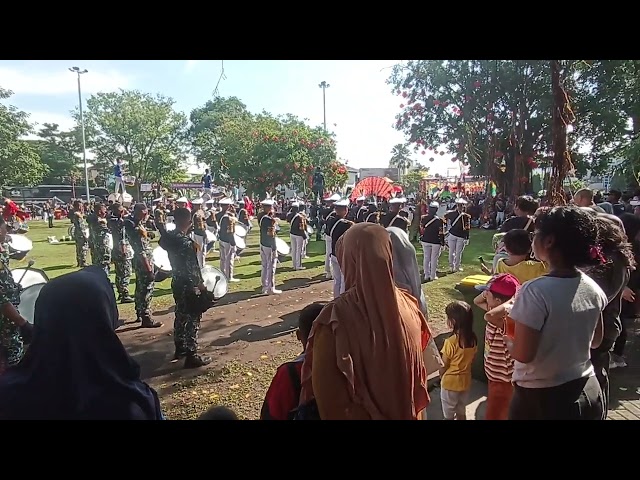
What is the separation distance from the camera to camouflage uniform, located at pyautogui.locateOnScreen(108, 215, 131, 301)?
8.77 metres

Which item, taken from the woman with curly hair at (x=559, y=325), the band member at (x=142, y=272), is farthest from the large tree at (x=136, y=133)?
the woman with curly hair at (x=559, y=325)

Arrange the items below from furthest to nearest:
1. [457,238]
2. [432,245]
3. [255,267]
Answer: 1. [255,267]
2. [457,238]
3. [432,245]

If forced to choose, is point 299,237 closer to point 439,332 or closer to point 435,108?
point 439,332

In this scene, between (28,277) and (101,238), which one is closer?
Result: (28,277)

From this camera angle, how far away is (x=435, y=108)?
1033 inches

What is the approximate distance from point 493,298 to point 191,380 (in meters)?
3.79

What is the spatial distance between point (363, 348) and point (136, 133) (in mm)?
36920

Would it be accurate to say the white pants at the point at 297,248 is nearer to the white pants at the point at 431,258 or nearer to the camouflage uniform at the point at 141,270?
the white pants at the point at 431,258

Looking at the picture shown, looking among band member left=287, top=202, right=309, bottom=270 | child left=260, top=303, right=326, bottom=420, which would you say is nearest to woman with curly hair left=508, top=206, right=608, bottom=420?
child left=260, top=303, right=326, bottom=420

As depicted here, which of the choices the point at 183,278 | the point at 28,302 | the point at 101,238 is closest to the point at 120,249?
the point at 101,238

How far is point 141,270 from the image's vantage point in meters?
7.75

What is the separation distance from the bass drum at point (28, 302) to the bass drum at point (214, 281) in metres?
2.05

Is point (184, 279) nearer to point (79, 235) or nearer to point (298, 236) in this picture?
point (298, 236)

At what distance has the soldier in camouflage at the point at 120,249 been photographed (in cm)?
877
